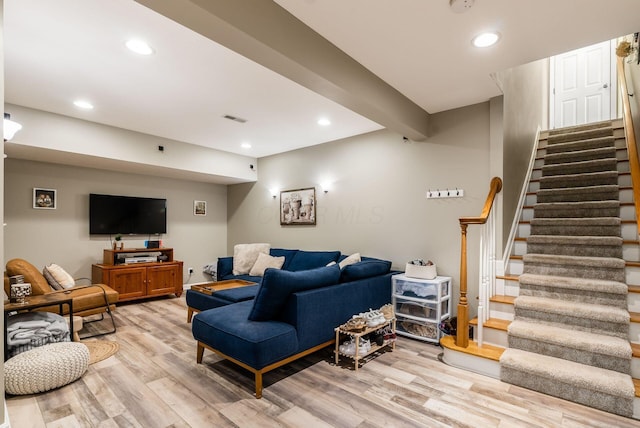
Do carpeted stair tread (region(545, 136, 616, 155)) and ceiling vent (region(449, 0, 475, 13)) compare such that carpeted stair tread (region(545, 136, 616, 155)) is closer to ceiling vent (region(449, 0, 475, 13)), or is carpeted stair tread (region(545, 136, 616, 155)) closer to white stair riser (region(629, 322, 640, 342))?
white stair riser (region(629, 322, 640, 342))

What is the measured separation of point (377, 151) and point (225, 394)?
11.2 ft

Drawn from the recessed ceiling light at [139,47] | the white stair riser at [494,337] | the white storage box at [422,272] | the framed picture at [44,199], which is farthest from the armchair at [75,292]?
Answer: the white stair riser at [494,337]

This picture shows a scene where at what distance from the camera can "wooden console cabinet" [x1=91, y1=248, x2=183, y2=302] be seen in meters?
4.79

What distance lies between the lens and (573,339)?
2.46 m

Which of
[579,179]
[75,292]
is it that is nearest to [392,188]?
[579,179]

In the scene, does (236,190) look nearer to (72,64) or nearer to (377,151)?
(377,151)

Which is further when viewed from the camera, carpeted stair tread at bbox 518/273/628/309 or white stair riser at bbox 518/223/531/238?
white stair riser at bbox 518/223/531/238

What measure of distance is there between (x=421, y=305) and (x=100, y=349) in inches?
133

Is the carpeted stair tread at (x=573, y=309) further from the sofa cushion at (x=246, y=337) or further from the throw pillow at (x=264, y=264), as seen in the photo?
the throw pillow at (x=264, y=264)

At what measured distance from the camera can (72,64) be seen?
2.69 meters

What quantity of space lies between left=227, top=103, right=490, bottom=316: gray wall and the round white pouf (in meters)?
3.35

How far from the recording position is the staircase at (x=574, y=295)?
89.9 inches

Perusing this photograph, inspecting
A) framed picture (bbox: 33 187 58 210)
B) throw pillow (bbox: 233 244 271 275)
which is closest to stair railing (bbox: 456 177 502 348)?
throw pillow (bbox: 233 244 271 275)

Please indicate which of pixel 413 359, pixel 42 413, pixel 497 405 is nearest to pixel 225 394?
pixel 42 413
